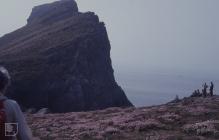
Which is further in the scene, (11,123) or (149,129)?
(149,129)

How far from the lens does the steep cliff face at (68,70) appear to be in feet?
312

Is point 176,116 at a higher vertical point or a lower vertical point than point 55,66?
lower

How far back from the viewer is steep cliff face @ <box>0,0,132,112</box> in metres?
95.1

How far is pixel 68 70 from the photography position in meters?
102

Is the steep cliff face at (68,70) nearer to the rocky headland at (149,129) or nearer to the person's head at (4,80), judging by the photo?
the rocky headland at (149,129)

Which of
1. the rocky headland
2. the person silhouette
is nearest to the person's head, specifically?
the person silhouette

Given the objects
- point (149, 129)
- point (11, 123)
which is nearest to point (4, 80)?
point (11, 123)

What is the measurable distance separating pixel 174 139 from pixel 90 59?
286 feet

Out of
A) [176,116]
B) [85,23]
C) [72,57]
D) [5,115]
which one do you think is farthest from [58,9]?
[5,115]

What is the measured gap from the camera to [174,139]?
27.1 meters

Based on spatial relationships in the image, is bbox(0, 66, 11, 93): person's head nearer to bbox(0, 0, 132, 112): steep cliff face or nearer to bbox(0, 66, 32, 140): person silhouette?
bbox(0, 66, 32, 140): person silhouette

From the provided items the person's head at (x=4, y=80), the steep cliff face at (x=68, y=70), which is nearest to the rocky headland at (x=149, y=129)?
the person's head at (x=4, y=80)

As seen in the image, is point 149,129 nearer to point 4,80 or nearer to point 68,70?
point 4,80

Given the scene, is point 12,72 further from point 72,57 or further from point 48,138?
point 48,138
